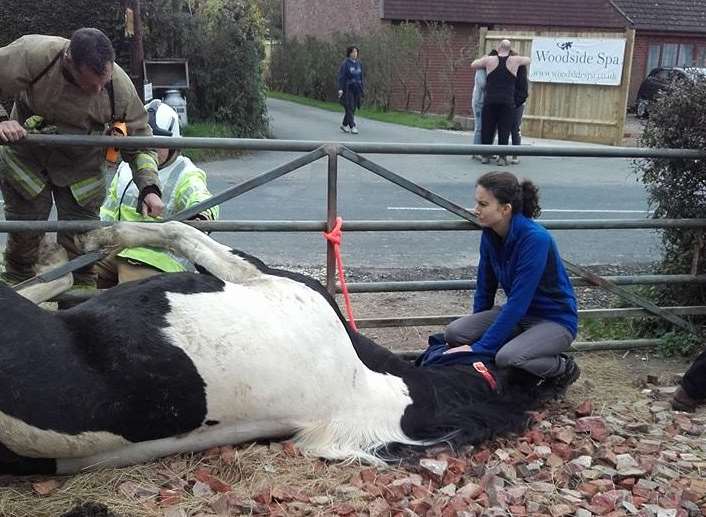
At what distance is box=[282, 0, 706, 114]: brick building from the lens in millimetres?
26719

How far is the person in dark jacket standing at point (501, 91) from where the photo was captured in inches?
483

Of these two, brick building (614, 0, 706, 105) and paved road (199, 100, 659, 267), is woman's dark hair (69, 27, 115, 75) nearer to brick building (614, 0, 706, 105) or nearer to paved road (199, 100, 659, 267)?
paved road (199, 100, 659, 267)

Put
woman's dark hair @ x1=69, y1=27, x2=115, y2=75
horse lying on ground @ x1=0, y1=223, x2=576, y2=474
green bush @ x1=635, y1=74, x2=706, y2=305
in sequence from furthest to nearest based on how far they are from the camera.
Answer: green bush @ x1=635, y1=74, x2=706, y2=305 < woman's dark hair @ x1=69, y1=27, x2=115, y2=75 < horse lying on ground @ x1=0, y1=223, x2=576, y2=474

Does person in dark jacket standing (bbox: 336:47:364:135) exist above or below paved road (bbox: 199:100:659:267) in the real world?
above

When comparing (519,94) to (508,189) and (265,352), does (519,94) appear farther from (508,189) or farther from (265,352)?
(265,352)

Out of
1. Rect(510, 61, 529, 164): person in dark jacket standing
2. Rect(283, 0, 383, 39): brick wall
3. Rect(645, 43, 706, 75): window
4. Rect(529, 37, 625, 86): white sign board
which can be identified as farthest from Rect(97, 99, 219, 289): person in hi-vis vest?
Rect(645, 43, 706, 75): window

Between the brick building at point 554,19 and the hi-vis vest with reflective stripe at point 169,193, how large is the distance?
21.2 metres

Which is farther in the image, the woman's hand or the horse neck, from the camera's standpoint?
the woman's hand

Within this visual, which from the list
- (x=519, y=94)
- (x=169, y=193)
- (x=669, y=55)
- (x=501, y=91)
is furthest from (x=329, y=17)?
(x=169, y=193)

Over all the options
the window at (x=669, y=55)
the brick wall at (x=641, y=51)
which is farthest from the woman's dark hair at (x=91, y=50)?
the window at (x=669, y=55)

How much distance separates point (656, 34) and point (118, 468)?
31.4 metres

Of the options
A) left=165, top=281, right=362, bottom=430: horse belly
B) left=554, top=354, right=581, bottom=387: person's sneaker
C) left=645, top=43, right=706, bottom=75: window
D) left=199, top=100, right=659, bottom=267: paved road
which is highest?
left=645, top=43, right=706, bottom=75: window

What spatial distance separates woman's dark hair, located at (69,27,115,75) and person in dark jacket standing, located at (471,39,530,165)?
9.28m

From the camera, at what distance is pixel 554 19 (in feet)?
93.9
